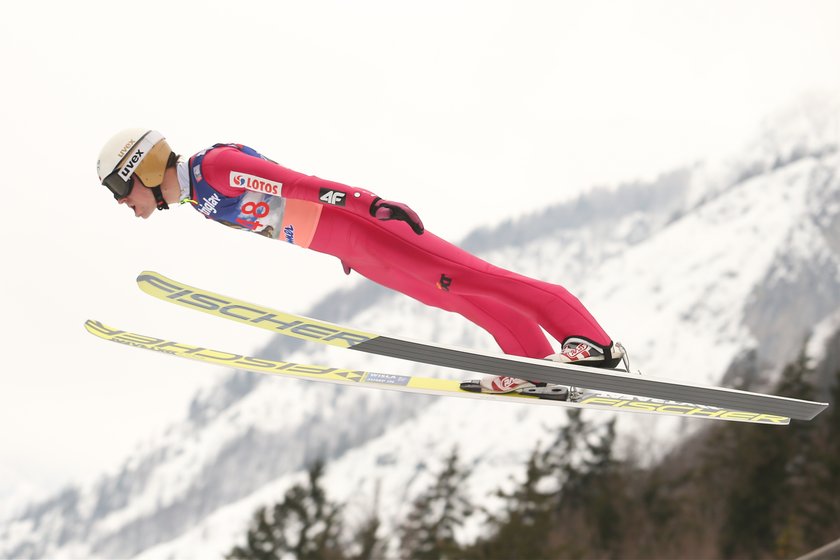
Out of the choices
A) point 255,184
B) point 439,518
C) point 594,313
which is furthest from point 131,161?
point 594,313

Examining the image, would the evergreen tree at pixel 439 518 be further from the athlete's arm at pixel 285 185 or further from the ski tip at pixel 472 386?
the athlete's arm at pixel 285 185

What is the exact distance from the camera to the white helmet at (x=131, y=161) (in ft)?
15.0

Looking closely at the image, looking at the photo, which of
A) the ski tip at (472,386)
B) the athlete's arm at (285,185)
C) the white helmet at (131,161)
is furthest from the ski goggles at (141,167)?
the ski tip at (472,386)

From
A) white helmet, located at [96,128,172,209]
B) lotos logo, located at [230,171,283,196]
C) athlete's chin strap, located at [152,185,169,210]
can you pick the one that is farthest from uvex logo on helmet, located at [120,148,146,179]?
lotos logo, located at [230,171,283,196]

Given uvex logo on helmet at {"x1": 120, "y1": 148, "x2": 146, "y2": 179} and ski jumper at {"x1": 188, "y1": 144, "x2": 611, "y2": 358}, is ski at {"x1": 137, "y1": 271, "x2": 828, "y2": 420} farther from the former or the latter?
uvex logo on helmet at {"x1": 120, "y1": 148, "x2": 146, "y2": 179}

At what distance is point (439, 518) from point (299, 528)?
5.45 meters

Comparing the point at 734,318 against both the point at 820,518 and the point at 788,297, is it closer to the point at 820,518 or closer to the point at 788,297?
the point at 788,297

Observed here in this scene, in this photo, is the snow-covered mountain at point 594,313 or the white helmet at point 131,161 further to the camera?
the snow-covered mountain at point 594,313

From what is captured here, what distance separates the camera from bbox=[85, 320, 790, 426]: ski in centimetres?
488

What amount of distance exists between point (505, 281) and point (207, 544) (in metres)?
168

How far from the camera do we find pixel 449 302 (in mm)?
4879

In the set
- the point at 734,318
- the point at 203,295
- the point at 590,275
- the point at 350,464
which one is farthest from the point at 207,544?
the point at 203,295

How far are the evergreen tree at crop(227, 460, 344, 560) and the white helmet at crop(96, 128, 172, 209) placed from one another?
1115 inches

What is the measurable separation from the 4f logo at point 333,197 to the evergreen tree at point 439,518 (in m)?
24.4
